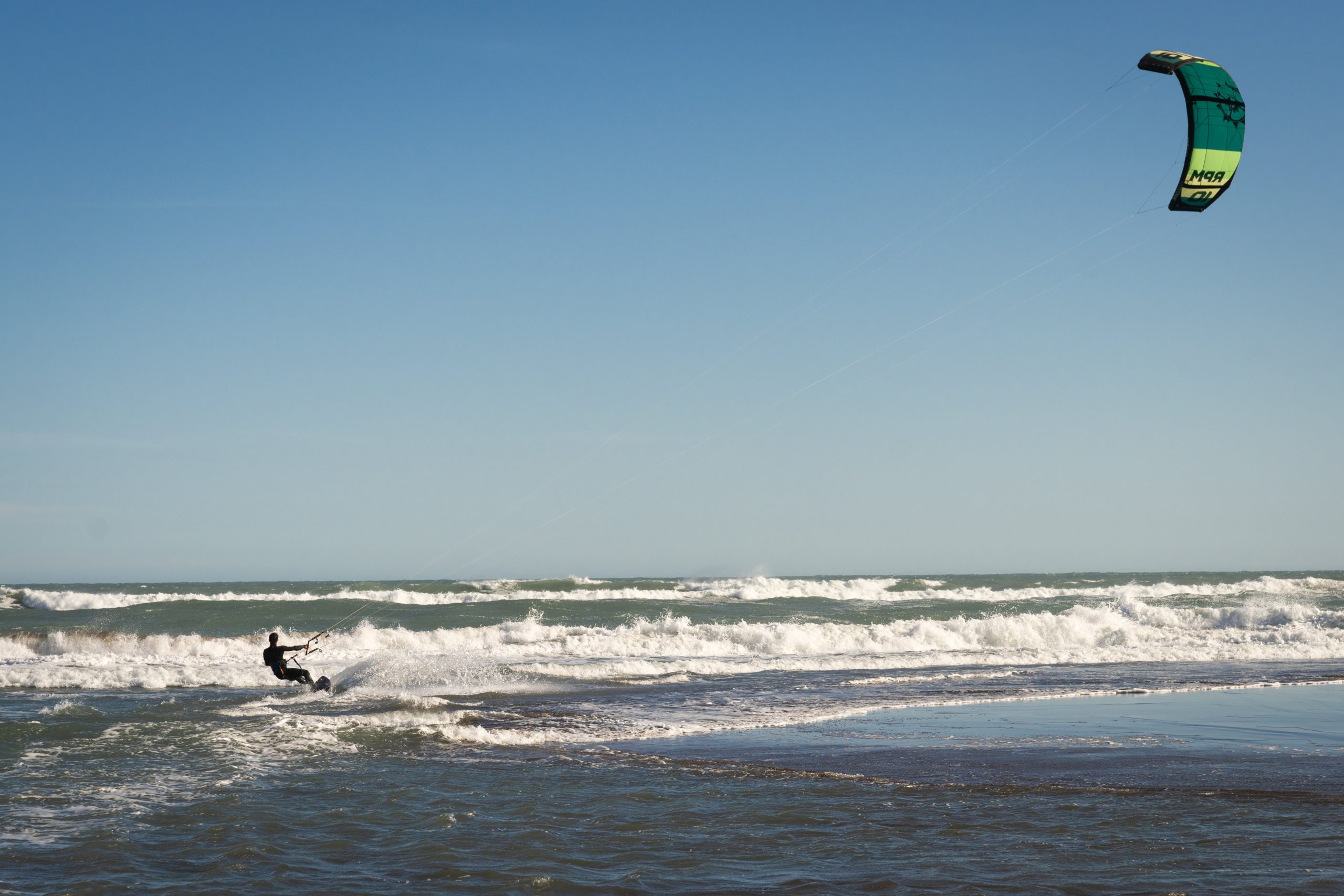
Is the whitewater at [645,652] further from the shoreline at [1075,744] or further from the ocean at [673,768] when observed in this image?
the shoreline at [1075,744]

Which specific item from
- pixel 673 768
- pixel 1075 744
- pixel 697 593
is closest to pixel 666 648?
pixel 1075 744

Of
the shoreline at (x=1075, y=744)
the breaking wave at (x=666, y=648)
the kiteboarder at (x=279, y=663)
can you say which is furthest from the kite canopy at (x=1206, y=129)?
the kiteboarder at (x=279, y=663)

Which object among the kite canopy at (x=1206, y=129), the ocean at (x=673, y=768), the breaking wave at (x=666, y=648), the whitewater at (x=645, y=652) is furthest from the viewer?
the breaking wave at (x=666, y=648)

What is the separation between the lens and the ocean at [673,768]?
6.52 meters

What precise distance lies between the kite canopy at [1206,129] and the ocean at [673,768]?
6.46 m

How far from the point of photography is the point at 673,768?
9.83 m

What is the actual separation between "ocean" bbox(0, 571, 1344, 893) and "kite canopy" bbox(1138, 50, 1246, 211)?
21.2ft

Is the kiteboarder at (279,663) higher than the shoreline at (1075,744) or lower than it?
higher

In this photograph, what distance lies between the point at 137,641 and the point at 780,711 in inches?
718

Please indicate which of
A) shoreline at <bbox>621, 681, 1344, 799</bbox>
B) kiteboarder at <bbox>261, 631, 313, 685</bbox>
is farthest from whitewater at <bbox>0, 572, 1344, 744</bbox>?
shoreline at <bbox>621, 681, 1344, 799</bbox>

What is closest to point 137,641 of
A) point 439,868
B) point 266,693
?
point 266,693

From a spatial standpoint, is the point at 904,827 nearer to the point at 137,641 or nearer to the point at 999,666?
the point at 999,666

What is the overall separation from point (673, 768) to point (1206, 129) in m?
9.98

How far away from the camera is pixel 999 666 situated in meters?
19.8
